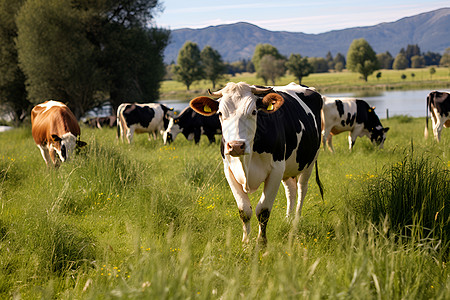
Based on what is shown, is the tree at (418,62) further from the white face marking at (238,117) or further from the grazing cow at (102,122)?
the white face marking at (238,117)

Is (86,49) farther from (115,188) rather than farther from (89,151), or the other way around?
(115,188)

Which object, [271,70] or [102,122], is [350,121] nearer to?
[102,122]

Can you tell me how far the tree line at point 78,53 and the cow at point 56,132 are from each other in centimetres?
1434

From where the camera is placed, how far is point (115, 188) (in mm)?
6371

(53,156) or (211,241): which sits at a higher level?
(53,156)

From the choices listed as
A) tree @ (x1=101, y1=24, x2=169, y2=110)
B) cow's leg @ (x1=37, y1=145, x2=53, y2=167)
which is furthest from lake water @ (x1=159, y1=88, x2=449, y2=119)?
cow's leg @ (x1=37, y1=145, x2=53, y2=167)

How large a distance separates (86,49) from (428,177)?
22216mm

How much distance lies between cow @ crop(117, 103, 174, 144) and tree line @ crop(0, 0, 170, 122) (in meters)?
8.19

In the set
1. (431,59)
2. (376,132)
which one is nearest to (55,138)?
(376,132)

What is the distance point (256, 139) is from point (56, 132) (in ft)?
18.3

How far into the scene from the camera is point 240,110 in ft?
14.3

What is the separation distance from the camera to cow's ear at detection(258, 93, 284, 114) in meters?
4.52

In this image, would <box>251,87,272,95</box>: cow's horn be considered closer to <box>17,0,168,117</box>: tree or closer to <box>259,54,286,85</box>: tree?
<box>17,0,168,117</box>: tree

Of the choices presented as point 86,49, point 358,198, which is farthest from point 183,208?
point 86,49
